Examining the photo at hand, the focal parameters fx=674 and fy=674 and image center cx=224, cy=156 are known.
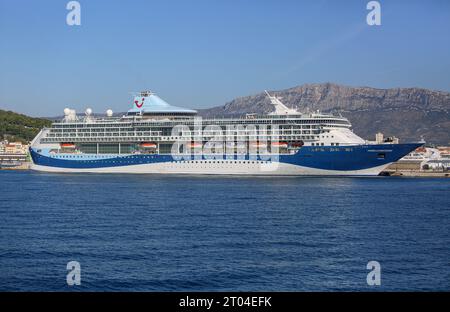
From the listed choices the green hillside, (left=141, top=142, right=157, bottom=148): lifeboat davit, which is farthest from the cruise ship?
the green hillside

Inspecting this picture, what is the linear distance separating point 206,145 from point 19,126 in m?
100

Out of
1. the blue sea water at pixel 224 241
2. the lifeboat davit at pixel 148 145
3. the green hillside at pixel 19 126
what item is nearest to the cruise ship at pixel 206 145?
the lifeboat davit at pixel 148 145

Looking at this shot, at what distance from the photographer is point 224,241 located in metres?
26.9

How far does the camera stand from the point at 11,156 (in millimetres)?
128125

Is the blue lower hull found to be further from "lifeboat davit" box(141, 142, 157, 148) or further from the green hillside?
the green hillside

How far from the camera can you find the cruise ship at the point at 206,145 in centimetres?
6569

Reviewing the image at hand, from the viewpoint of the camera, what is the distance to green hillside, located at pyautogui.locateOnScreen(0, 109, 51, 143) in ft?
516

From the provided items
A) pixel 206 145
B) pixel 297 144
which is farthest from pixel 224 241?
pixel 206 145

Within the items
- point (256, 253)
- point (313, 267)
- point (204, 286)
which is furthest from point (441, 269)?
point (204, 286)

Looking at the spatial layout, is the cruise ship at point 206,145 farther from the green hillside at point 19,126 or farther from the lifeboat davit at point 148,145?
the green hillside at point 19,126

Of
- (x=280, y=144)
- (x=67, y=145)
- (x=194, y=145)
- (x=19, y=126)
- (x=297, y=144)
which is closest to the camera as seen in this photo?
(x=297, y=144)

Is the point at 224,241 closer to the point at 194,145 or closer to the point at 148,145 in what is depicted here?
the point at 194,145

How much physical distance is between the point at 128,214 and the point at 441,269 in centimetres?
1819

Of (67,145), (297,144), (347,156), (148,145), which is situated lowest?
(347,156)
